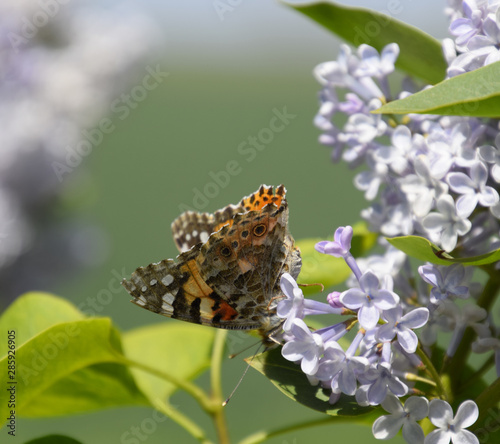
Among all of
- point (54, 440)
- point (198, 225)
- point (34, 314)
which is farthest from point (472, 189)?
point (34, 314)

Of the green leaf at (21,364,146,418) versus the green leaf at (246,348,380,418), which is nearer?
the green leaf at (246,348,380,418)

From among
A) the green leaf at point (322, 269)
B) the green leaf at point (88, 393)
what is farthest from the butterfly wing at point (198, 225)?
the green leaf at point (88, 393)

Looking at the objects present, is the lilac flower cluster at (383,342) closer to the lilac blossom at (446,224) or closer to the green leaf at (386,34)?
the lilac blossom at (446,224)

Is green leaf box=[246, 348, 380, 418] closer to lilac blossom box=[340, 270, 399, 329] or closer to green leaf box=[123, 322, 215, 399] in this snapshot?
lilac blossom box=[340, 270, 399, 329]

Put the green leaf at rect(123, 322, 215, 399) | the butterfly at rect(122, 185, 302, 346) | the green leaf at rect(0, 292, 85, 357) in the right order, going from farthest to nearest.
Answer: the green leaf at rect(123, 322, 215, 399), the green leaf at rect(0, 292, 85, 357), the butterfly at rect(122, 185, 302, 346)

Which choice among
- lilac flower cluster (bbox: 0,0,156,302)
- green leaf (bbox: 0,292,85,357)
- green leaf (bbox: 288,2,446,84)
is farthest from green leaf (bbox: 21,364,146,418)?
lilac flower cluster (bbox: 0,0,156,302)

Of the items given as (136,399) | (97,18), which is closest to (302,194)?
(97,18)

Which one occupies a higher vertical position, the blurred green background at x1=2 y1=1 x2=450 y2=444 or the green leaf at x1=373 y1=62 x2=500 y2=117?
the green leaf at x1=373 y1=62 x2=500 y2=117

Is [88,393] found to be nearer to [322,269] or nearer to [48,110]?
[322,269]
